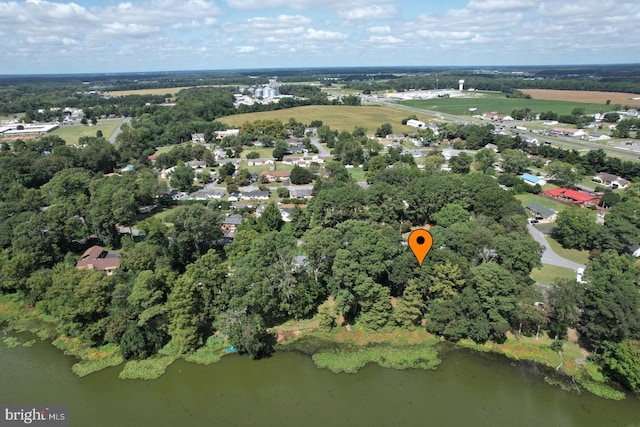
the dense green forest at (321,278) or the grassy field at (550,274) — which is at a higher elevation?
the dense green forest at (321,278)

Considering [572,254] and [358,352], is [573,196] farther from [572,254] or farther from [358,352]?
[358,352]

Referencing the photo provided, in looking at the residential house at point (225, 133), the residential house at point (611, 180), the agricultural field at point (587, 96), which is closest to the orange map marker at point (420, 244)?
the residential house at point (611, 180)

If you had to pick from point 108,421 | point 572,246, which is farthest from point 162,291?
point 572,246

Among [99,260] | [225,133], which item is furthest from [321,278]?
[225,133]

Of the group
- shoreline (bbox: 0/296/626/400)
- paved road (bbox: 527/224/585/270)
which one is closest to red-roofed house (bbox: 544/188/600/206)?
paved road (bbox: 527/224/585/270)

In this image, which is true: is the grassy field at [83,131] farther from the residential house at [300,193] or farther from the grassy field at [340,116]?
the residential house at [300,193]

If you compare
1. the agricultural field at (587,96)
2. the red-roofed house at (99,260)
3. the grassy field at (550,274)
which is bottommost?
the grassy field at (550,274)

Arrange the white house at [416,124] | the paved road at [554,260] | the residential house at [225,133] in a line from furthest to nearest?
the white house at [416,124]
the residential house at [225,133]
the paved road at [554,260]
